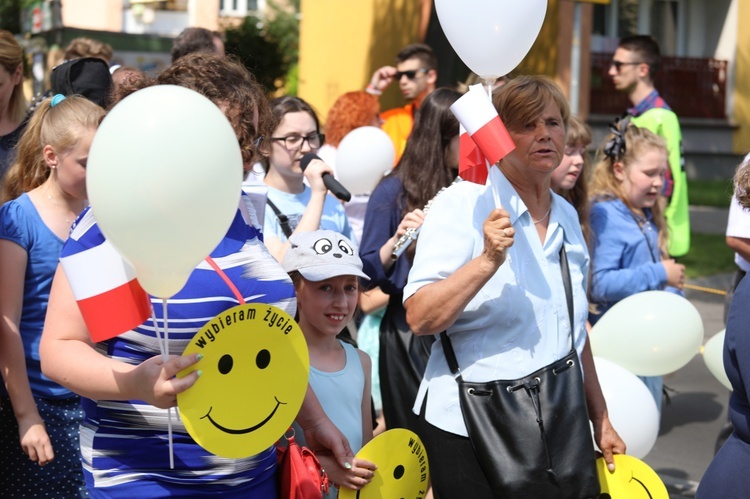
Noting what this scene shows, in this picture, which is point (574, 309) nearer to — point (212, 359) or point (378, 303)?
point (212, 359)

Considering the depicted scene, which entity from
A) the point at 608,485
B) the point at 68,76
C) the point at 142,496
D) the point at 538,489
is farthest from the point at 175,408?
the point at 68,76

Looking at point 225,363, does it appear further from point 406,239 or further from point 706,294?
point 706,294

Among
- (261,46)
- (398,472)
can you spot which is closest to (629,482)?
(398,472)

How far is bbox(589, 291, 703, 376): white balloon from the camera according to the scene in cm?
468

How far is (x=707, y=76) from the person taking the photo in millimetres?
22891

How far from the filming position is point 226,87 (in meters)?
2.47

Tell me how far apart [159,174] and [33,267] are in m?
1.55

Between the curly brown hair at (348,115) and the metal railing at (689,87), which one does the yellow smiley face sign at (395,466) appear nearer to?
the curly brown hair at (348,115)

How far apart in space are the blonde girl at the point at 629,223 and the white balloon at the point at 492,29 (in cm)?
219

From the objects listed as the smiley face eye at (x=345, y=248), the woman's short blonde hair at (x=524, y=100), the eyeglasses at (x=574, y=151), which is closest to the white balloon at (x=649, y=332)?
the eyeglasses at (x=574, y=151)

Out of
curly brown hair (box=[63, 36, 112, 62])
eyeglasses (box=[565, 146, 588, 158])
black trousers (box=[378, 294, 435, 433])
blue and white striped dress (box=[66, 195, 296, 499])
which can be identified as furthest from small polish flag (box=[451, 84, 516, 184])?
curly brown hair (box=[63, 36, 112, 62])

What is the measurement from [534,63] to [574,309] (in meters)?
13.8

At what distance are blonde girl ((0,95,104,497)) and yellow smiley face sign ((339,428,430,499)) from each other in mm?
1063

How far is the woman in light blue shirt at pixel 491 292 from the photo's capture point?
9.77 ft
